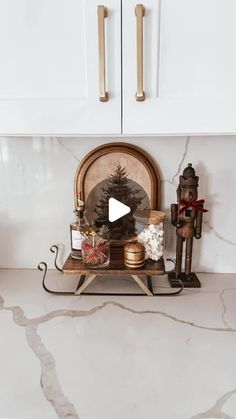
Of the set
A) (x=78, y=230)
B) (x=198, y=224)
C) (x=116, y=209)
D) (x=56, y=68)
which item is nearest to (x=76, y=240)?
(x=78, y=230)

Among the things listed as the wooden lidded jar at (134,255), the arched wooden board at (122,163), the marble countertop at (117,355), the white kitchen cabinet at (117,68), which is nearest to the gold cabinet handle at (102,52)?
the white kitchen cabinet at (117,68)

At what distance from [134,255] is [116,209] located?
189mm

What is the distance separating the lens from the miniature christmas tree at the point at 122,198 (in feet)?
3.80

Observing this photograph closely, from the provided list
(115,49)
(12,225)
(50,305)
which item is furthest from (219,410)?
(12,225)

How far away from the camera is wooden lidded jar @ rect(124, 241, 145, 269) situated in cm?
104

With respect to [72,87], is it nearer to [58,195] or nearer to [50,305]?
[58,195]

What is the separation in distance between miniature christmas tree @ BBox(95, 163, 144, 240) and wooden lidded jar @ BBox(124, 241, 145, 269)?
0.12 m

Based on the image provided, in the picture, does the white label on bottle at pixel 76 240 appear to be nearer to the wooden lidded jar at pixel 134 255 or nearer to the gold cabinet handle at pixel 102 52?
the wooden lidded jar at pixel 134 255

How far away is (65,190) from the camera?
1.20m

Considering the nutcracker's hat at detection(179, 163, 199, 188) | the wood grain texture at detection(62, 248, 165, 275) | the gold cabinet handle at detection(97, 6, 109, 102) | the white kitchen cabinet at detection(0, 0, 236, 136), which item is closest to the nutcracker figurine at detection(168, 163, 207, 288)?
the nutcracker's hat at detection(179, 163, 199, 188)

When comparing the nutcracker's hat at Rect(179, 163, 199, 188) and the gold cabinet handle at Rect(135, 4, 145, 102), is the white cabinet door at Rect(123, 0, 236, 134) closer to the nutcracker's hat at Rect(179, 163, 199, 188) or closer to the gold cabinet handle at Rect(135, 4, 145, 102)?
the gold cabinet handle at Rect(135, 4, 145, 102)

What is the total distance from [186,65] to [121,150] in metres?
0.42

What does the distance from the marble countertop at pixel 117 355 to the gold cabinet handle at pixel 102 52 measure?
592mm

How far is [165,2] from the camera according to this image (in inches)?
28.8
